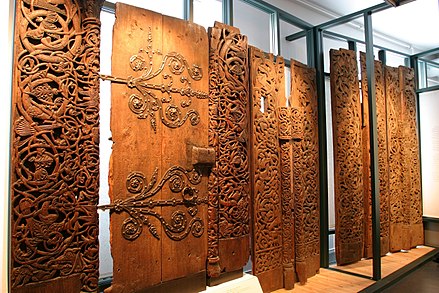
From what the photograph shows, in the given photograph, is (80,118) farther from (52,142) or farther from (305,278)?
(305,278)

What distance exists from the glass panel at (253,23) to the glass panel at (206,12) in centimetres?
32

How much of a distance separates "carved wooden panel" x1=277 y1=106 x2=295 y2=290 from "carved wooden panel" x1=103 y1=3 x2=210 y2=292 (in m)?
0.95

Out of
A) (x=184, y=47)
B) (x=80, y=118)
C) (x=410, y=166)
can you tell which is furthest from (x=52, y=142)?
(x=410, y=166)

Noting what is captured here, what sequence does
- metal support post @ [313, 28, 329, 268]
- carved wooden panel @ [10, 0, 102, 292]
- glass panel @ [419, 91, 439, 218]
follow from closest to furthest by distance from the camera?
carved wooden panel @ [10, 0, 102, 292], metal support post @ [313, 28, 329, 268], glass panel @ [419, 91, 439, 218]

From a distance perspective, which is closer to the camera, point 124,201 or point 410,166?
point 124,201

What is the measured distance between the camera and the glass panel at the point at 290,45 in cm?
392

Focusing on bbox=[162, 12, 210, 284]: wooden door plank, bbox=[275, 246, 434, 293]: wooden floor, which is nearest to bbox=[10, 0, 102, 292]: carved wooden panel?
bbox=[162, 12, 210, 284]: wooden door plank

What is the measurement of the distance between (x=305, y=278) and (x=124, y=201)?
2030 millimetres

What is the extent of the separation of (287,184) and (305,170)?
341 millimetres

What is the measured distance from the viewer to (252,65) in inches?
112

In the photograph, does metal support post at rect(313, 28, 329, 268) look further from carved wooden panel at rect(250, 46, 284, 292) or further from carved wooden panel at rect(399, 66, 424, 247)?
carved wooden panel at rect(399, 66, 424, 247)

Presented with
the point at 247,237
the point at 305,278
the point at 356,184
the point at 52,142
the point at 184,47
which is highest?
the point at 184,47

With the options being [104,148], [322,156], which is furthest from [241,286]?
[322,156]

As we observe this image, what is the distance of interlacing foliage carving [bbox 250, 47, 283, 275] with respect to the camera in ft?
9.04
